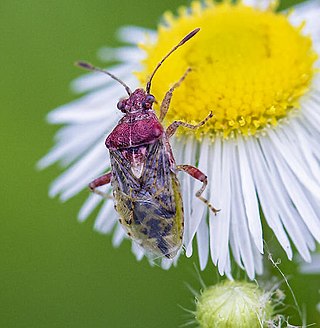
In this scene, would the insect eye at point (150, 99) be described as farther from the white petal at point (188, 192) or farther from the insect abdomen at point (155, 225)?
the insect abdomen at point (155, 225)

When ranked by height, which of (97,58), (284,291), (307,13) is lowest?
(284,291)

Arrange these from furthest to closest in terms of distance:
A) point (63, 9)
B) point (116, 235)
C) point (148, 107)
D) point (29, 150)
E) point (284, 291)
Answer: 1. point (63, 9)
2. point (29, 150)
3. point (116, 235)
4. point (148, 107)
5. point (284, 291)

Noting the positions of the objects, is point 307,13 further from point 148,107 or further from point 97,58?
point 97,58

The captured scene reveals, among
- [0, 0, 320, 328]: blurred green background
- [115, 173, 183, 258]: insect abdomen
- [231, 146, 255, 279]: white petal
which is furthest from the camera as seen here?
[0, 0, 320, 328]: blurred green background

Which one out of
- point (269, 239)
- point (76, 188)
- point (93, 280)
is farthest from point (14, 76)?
point (269, 239)

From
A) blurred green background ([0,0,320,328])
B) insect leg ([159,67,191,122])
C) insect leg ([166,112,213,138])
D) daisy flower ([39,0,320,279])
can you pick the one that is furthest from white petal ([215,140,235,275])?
blurred green background ([0,0,320,328])

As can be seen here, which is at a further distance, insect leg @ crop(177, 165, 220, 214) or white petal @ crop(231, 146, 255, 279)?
insect leg @ crop(177, 165, 220, 214)

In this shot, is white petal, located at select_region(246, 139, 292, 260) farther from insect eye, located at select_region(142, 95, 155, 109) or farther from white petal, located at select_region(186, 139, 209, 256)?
insect eye, located at select_region(142, 95, 155, 109)

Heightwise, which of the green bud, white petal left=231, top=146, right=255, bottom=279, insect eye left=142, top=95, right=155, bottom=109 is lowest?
the green bud
